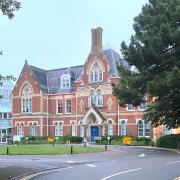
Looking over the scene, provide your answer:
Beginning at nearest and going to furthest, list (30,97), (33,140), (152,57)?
(152,57) < (33,140) < (30,97)

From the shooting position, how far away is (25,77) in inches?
2692

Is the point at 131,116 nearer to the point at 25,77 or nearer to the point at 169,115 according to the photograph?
the point at 25,77

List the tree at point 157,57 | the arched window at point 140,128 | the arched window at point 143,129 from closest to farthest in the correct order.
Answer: the tree at point 157,57, the arched window at point 143,129, the arched window at point 140,128

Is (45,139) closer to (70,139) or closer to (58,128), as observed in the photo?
(58,128)

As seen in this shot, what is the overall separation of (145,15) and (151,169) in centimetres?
790

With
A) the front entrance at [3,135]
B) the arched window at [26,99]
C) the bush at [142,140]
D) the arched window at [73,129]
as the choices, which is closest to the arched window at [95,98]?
the arched window at [73,129]

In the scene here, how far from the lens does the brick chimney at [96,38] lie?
62812 mm

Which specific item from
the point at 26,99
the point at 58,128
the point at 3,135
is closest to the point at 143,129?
the point at 58,128

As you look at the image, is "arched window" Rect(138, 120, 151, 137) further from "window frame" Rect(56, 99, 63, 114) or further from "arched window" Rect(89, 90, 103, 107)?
"window frame" Rect(56, 99, 63, 114)

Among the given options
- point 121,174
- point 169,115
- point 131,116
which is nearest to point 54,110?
point 131,116

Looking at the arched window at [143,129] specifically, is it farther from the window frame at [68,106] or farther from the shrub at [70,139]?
the window frame at [68,106]

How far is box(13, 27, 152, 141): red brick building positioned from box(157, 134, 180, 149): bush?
10749 millimetres

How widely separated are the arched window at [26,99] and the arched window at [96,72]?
10583mm

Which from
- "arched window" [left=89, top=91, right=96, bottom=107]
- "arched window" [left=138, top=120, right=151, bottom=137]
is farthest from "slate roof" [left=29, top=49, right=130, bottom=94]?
"arched window" [left=138, top=120, right=151, bottom=137]
